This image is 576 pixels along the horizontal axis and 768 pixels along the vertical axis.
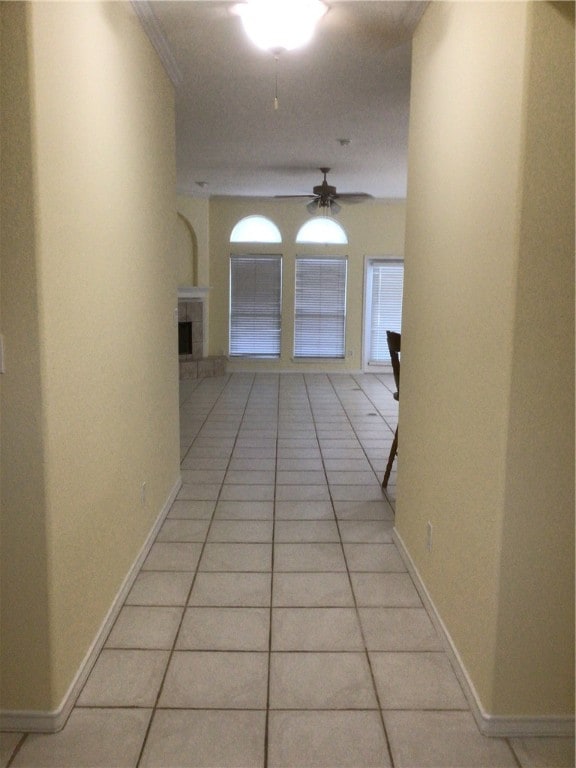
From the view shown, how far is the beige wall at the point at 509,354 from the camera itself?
1535 millimetres

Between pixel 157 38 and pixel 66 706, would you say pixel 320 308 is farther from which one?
pixel 66 706

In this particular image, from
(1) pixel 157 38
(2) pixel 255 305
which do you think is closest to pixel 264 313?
(2) pixel 255 305

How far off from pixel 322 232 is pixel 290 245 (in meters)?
0.52

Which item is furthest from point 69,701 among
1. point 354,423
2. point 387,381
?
point 387,381

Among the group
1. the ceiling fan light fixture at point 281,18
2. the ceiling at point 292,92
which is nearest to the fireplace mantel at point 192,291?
the ceiling at point 292,92

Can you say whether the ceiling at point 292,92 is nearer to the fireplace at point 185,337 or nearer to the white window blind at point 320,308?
the white window blind at point 320,308

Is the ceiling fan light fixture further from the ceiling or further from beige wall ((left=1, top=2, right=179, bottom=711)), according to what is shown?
beige wall ((left=1, top=2, right=179, bottom=711))

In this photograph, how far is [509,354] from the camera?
1.60 metres

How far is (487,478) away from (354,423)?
403cm

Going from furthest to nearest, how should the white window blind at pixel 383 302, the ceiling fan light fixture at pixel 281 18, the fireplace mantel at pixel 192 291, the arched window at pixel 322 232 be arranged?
the white window blind at pixel 383 302 < the arched window at pixel 322 232 < the fireplace mantel at pixel 192 291 < the ceiling fan light fixture at pixel 281 18

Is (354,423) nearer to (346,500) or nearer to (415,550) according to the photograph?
(346,500)

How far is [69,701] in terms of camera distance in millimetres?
1818

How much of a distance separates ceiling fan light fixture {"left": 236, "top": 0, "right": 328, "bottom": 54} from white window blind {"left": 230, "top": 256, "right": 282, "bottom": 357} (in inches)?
254

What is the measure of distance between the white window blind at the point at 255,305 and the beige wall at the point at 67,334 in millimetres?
6277
